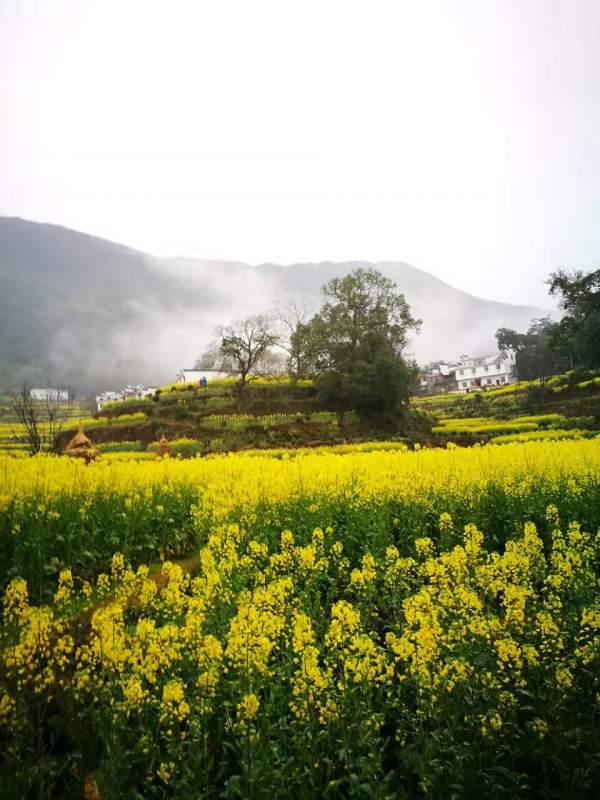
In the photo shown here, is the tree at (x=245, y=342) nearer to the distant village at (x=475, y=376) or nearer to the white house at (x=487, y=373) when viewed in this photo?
the distant village at (x=475, y=376)

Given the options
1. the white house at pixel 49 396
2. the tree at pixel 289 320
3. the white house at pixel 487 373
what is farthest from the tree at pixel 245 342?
Result: the white house at pixel 487 373

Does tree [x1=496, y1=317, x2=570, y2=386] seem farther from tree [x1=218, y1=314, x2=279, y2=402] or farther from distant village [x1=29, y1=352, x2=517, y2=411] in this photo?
tree [x1=218, y1=314, x2=279, y2=402]

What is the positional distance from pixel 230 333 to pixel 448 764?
38.3 meters

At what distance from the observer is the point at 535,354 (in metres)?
72.4

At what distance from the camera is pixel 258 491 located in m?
8.18

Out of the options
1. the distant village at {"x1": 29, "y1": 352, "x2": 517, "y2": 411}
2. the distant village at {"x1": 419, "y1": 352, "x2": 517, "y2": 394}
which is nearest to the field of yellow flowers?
the distant village at {"x1": 29, "y1": 352, "x2": 517, "y2": 411}

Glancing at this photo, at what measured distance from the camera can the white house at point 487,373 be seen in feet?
310

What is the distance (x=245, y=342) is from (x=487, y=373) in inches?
2918

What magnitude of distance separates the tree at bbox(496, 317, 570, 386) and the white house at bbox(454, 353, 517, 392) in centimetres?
806

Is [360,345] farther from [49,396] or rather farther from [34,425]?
[49,396]

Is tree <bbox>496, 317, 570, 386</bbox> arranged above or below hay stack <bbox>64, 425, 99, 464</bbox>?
above

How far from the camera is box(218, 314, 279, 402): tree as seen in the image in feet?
121

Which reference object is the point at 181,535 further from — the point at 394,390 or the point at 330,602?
the point at 394,390

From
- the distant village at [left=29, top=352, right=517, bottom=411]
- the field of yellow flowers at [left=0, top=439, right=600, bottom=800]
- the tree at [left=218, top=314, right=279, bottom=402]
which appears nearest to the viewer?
the field of yellow flowers at [left=0, top=439, right=600, bottom=800]
